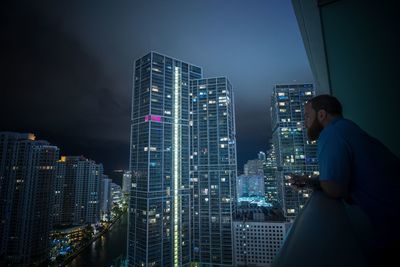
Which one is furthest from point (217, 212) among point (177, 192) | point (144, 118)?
point (144, 118)

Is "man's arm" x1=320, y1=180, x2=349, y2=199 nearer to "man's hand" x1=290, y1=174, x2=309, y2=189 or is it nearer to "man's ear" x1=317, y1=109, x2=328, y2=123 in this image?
"man's ear" x1=317, y1=109, x2=328, y2=123

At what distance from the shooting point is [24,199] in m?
28.0

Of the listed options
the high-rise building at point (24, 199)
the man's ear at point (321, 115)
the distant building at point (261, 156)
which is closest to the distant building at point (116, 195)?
the high-rise building at point (24, 199)

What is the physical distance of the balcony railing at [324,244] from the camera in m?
0.44

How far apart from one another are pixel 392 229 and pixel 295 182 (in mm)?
844

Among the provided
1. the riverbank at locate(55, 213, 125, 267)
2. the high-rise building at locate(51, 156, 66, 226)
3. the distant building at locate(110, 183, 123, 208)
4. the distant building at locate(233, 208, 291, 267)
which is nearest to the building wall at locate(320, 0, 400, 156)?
the distant building at locate(233, 208, 291, 267)

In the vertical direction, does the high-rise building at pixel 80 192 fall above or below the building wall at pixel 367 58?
below

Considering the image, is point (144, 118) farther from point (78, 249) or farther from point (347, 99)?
point (78, 249)

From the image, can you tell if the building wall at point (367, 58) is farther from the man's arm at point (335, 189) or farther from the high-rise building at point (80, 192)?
the high-rise building at point (80, 192)

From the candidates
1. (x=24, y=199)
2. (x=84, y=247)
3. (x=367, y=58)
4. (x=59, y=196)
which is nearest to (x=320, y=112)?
(x=367, y=58)

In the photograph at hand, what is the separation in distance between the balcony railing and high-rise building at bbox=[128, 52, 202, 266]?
80.0ft

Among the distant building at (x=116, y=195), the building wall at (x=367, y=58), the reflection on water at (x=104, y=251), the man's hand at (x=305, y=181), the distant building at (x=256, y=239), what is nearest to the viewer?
the man's hand at (x=305, y=181)

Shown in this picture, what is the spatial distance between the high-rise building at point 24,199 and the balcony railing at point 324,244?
37.8m

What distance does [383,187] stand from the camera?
0.75 metres
